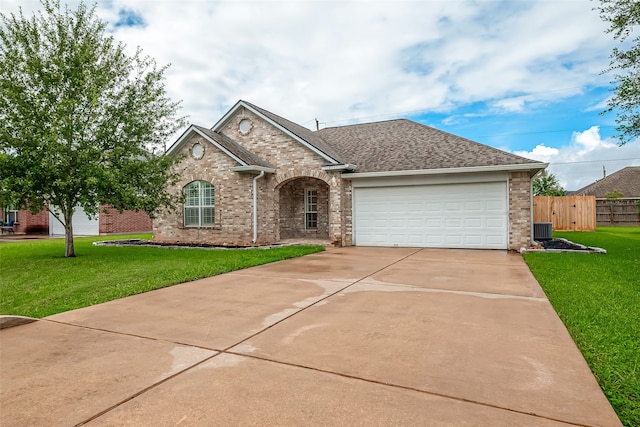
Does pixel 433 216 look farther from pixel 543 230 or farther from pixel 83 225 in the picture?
pixel 83 225

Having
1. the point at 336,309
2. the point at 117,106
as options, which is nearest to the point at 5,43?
the point at 117,106

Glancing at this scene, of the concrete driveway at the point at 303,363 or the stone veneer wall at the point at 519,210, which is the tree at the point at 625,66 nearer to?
the stone veneer wall at the point at 519,210

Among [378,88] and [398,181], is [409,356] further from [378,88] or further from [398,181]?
[378,88]

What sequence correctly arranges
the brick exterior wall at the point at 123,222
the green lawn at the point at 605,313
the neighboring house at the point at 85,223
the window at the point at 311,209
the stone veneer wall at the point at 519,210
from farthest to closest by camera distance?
the neighboring house at the point at 85,223 < the brick exterior wall at the point at 123,222 < the window at the point at 311,209 < the stone veneer wall at the point at 519,210 < the green lawn at the point at 605,313

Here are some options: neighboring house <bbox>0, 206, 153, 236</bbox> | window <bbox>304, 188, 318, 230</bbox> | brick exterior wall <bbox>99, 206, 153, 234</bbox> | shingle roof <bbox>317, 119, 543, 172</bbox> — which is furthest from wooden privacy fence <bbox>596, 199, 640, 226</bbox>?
neighboring house <bbox>0, 206, 153, 236</bbox>

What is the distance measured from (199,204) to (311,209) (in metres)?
5.01

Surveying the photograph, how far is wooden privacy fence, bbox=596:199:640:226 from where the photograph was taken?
86.6 feet

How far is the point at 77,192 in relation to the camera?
1072cm

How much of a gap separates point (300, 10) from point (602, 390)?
11.5 m

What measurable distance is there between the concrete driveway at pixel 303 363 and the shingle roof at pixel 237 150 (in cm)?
881

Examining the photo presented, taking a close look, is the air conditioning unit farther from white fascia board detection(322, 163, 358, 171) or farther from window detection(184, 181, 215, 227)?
window detection(184, 181, 215, 227)

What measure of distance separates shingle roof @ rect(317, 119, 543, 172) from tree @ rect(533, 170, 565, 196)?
2460 centimetres

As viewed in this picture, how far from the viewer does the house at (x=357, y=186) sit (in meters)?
12.3

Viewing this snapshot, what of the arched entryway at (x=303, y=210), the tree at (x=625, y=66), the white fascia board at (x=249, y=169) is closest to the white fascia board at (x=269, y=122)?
the white fascia board at (x=249, y=169)
